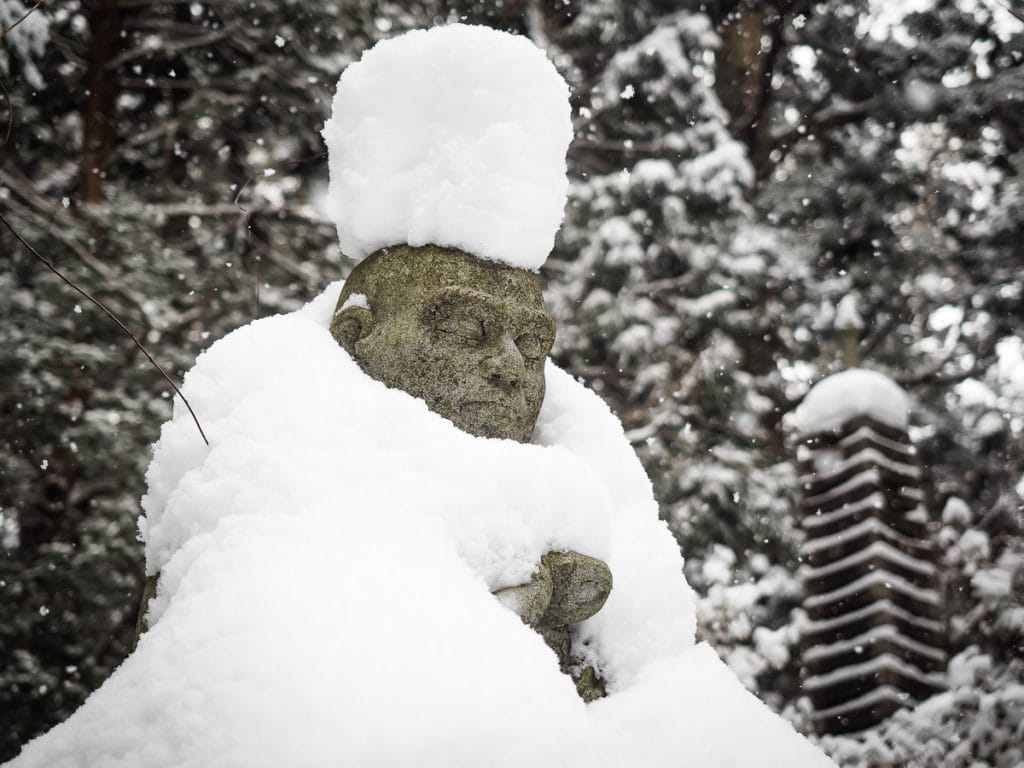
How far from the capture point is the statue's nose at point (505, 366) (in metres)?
1.83

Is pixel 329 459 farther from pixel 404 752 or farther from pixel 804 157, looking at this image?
pixel 804 157

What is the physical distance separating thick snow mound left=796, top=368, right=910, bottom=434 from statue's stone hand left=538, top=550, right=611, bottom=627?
8.62 feet

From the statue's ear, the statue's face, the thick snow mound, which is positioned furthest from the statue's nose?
the thick snow mound

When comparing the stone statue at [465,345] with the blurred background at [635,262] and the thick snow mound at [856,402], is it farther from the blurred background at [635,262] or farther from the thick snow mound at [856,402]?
the blurred background at [635,262]

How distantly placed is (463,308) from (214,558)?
0.78 metres

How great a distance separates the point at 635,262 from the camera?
6.04 meters

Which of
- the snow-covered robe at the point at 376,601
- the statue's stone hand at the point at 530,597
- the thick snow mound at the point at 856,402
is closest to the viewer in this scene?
the snow-covered robe at the point at 376,601

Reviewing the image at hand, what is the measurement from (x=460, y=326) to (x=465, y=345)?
0.05 m

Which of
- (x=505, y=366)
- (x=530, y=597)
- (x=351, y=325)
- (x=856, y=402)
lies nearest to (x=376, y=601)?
(x=530, y=597)

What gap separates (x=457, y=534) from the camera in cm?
160

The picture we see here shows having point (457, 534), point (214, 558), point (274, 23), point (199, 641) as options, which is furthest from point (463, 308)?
point (274, 23)

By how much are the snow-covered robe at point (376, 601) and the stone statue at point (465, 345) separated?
3.2 inches

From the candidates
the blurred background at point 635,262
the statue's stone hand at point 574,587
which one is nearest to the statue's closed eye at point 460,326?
the statue's stone hand at point 574,587

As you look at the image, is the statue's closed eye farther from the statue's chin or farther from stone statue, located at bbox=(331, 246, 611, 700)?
the statue's chin
